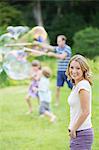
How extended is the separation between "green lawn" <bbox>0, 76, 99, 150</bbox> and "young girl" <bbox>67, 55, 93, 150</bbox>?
187 centimetres

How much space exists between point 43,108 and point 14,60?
1483 mm

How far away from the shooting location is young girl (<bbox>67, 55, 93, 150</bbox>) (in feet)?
14.4

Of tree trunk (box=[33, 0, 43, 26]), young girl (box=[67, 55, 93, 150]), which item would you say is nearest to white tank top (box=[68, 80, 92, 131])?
young girl (box=[67, 55, 93, 150])

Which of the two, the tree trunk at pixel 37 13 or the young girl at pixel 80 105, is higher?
the tree trunk at pixel 37 13

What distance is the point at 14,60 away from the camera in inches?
384

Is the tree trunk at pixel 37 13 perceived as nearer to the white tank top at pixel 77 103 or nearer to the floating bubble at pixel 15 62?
the floating bubble at pixel 15 62

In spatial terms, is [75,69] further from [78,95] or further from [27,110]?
[27,110]

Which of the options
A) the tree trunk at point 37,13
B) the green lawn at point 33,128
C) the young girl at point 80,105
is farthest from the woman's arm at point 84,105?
the tree trunk at point 37,13

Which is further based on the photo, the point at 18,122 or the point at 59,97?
the point at 59,97

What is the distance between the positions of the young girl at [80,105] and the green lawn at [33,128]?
1.87 meters

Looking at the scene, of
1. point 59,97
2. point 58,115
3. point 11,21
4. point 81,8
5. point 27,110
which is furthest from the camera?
point 81,8

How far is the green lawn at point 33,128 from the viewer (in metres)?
6.59

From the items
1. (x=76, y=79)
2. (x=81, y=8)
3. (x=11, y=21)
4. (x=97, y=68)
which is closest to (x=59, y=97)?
(x=97, y=68)

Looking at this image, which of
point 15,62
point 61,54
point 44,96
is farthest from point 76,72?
point 15,62
